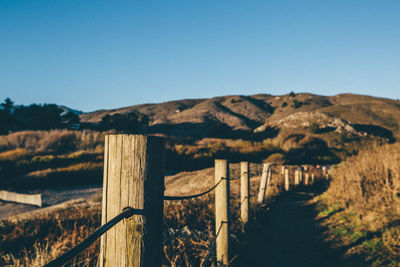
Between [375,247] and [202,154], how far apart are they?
15857 millimetres

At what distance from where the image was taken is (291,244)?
5098 millimetres

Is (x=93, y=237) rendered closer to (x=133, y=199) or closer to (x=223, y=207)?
(x=133, y=199)

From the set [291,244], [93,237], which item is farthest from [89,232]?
[93,237]

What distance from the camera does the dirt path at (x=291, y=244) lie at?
4.23 metres

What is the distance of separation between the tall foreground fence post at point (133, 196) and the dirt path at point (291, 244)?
3147 mm

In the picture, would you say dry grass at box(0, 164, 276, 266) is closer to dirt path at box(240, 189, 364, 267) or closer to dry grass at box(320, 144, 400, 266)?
dirt path at box(240, 189, 364, 267)

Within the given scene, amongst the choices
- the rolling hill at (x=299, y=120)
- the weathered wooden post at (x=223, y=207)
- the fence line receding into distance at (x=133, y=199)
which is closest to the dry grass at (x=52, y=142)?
the weathered wooden post at (x=223, y=207)

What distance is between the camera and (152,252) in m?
1.32

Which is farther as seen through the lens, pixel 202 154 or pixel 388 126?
pixel 388 126

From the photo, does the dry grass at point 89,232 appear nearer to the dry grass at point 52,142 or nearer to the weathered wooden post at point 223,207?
the weathered wooden post at point 223,207

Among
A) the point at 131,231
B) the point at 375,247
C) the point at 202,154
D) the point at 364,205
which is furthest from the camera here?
the point at 202,154

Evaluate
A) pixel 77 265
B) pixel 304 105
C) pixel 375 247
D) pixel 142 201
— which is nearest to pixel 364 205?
pixel 375 247

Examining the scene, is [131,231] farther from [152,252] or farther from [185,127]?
[185,127]

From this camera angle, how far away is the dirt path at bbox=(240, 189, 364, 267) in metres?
4.23
